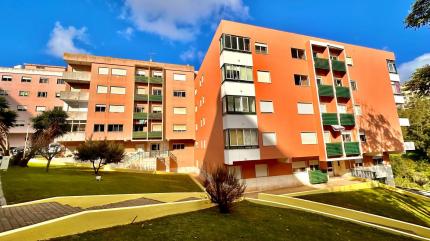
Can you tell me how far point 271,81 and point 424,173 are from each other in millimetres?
34850

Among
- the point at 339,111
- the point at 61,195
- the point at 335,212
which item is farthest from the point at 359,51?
the point at 61,195

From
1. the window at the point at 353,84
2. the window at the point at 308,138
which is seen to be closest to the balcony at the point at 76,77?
the window at the point at 308,138

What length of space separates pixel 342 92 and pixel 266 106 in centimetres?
1002

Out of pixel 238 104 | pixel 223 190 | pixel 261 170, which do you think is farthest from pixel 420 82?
pixel 223 190

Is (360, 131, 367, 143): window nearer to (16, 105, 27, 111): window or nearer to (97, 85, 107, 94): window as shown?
(97, 85, 107, 94): window

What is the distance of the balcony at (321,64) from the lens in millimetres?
23984

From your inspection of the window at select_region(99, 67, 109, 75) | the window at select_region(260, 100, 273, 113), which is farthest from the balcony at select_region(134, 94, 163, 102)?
the window at select_region(260, 100, 273, 113)

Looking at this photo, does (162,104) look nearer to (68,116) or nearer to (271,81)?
(68,116)

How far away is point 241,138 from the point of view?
1953cm

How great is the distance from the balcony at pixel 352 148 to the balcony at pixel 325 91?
5.65 meters

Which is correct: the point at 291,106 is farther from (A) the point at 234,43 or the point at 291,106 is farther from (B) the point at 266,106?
(A) the point at 234,43

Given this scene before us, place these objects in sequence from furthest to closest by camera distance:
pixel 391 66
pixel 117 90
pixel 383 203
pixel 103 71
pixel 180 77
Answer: pixel 180 77 < pixel 117 90 < pixel 103 71 < pixel 391 66 < pixel 383 203

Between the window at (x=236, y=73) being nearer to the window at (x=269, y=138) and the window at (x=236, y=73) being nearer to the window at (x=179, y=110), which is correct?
the window at (x=269, y=138)

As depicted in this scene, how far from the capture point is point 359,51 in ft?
89.1
